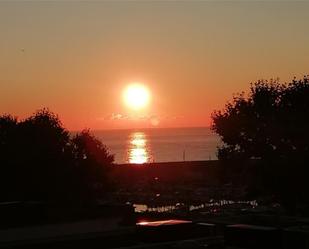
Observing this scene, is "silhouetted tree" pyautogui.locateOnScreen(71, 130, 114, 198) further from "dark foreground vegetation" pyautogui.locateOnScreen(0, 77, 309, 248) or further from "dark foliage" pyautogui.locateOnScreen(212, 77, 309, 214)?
"dark foliage" pyautogui.locateOnScreen(212, 77, 309, 214)

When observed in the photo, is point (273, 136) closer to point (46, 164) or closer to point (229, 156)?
point (229, 156)

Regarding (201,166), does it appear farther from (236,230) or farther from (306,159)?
(236,230)

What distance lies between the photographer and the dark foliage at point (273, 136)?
46812mm

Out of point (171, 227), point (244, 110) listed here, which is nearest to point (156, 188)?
point (244, 110)

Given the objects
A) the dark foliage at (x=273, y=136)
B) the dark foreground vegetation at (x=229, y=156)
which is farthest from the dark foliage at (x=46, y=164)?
the dark foliage at (x=273, y=136)

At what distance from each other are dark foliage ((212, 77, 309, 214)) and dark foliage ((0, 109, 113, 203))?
12.0 meters

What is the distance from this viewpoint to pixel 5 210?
27297mm

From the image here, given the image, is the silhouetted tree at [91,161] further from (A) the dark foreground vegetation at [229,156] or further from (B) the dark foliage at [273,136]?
(B) the dark foliage at [273,136]

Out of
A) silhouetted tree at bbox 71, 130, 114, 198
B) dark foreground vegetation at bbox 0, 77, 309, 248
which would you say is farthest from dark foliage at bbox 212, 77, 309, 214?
silhouetted tree at bbox 71, 130, 114, 198

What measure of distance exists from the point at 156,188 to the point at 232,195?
16338 millimetres

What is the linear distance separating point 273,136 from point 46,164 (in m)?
18.9

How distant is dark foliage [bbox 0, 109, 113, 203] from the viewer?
155 ft

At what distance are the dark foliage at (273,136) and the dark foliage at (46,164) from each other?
39.4ft

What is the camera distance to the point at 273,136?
4831cm
